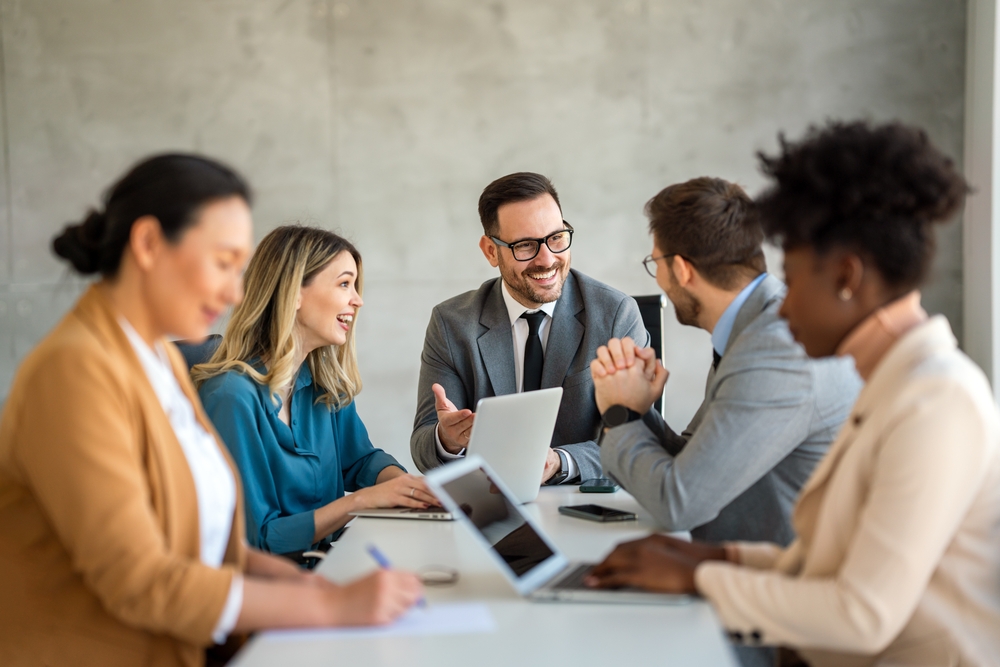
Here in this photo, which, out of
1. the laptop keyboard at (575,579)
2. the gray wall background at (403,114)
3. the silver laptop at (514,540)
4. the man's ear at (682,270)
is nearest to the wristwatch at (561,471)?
the man's ear at (682,270)

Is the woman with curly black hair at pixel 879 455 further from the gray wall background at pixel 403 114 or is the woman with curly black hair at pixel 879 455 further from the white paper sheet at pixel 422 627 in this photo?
the gray wall background at pixel 403 114

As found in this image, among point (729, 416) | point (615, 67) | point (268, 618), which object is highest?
point (615, 67)

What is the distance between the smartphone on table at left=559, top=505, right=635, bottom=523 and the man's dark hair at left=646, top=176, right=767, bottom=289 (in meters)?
0.57

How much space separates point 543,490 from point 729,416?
31.4 inches

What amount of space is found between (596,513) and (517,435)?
257 millimetres

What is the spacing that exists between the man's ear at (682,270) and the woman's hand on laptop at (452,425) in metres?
0.75

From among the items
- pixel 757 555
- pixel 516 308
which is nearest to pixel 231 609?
pixel 757 555

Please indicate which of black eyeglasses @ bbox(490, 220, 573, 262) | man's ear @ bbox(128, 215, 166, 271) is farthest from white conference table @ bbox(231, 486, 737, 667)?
black eyeglasses @ bbox(490, 220, 573, 262)

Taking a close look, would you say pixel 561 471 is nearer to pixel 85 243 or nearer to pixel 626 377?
pixel 626 377

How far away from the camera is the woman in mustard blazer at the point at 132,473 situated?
47.2 inches

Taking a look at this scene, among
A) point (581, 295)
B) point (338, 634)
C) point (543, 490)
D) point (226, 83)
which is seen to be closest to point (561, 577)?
point (338, 634)

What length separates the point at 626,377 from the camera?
2076 mm

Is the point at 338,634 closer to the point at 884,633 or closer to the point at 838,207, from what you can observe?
the point at 884,633

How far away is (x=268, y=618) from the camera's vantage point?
4.14 feet
